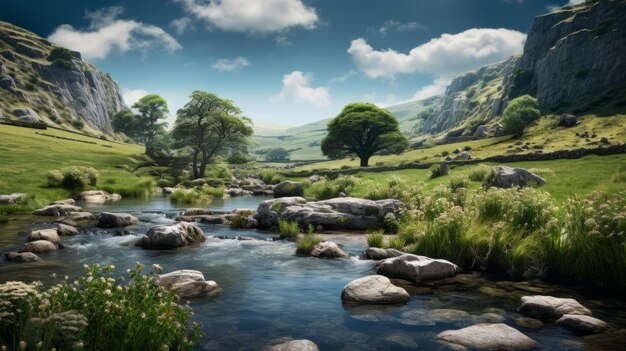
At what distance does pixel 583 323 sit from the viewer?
8.20m

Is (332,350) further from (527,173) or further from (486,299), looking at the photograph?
(527,173)

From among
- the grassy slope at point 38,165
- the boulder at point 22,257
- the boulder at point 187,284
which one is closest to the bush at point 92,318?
the boulder at point 187,284

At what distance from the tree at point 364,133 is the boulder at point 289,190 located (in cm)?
3582

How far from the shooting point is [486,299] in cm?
1038

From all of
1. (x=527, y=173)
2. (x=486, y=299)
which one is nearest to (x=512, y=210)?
(x=486, y=299)

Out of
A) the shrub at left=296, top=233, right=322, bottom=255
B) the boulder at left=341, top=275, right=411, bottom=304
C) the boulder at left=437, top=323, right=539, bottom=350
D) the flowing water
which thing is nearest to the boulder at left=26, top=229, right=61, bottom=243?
the flowing water

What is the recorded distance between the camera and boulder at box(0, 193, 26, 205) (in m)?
28.3

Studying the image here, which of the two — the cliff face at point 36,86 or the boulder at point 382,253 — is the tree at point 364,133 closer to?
the boulder at point 382,253

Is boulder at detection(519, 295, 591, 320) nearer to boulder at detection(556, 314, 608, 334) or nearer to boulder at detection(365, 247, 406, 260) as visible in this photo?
boulder at detection(556, 314, 608, 334)

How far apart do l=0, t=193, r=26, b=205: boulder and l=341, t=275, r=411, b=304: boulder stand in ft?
95.1

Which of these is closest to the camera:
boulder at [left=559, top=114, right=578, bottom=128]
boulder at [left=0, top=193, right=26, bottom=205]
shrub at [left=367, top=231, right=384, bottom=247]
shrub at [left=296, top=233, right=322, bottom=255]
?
shrub at [left=296, top=233, right=322, bottom=255]

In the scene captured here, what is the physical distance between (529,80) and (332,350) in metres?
213

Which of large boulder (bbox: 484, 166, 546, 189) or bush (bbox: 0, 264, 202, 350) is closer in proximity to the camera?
bush (bbox: 0, 264, 202, 350)

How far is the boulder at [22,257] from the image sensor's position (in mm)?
14461
